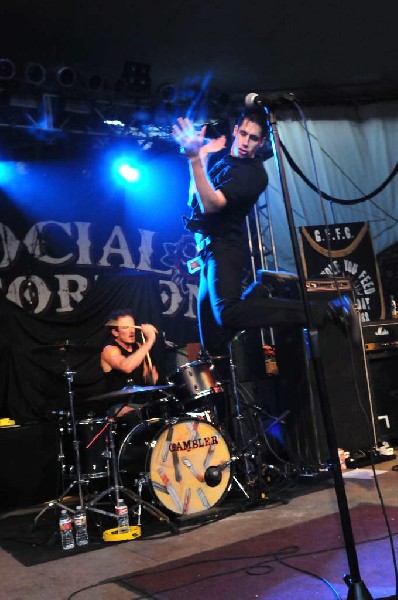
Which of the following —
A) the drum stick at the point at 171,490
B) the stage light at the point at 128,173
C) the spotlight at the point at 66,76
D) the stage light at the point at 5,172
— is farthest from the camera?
the stage light at the point at 128,173

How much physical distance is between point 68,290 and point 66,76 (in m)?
2.43

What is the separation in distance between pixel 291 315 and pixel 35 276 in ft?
14.5

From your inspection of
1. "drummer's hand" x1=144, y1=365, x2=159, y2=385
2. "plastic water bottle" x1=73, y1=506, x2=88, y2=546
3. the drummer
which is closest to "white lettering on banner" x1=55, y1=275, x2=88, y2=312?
the drummer

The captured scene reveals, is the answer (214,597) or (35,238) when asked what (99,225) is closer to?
(35,238)

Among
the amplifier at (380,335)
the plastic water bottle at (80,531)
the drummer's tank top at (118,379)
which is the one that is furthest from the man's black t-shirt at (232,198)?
the amplifier at (380,335)

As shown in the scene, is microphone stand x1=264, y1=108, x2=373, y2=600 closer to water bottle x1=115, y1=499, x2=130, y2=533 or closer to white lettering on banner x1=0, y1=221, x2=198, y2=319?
water bottle x1=115, y1=499, x2=130, y2=533

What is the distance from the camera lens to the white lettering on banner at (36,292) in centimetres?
674

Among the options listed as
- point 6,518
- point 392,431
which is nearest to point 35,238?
point 6,518

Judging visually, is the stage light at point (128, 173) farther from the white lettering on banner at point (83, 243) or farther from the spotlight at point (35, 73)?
the spotlight at point (35, 73)

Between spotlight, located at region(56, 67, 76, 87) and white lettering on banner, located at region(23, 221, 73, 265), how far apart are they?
1.67 meters

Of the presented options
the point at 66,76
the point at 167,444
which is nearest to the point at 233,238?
the point at 167,444

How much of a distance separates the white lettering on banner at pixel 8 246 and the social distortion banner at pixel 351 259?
3487mm

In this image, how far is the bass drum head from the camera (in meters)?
4.01

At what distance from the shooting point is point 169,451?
4.08 meters
